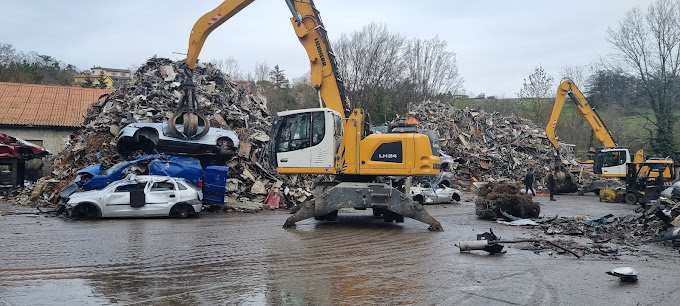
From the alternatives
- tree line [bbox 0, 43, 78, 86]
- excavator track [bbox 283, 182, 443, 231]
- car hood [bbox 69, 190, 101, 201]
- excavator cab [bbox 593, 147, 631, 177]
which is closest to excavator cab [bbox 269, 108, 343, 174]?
excavator track [bbox 283, 182, 443, 231]

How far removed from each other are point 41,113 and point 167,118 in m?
20.0

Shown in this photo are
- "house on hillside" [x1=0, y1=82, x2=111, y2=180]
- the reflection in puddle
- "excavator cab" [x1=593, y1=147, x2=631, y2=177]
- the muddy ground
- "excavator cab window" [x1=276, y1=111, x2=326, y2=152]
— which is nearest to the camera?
the reflection in puddle

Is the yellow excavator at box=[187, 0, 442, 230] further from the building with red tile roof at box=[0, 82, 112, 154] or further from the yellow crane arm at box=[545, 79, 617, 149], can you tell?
the building with red tile roof at box=[0, 82, 112, 154]

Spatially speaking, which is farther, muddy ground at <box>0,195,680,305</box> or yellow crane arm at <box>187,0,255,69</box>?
yellow crane arm at <box>187,0,255,69</box>

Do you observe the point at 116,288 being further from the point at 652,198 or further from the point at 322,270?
the point at 652,198

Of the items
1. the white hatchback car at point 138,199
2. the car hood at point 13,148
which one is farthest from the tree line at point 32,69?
the white hatchback car at point 138,199

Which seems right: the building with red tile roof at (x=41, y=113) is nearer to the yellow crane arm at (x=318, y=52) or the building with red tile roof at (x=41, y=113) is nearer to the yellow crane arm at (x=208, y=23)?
the yellow crane arm at (x=208, y=23)

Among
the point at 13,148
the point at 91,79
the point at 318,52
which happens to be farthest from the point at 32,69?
the point at 318,52

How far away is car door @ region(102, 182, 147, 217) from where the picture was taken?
15.9 metres

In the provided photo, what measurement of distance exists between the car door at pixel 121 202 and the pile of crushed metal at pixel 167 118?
15.0 feet

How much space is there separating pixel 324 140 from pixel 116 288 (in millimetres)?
7378

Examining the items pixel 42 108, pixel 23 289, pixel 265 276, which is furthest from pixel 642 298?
pixel 42 108

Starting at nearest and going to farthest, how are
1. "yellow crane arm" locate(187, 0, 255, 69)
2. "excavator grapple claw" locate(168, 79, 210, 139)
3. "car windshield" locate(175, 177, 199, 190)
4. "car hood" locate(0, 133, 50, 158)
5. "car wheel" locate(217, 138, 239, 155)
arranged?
"car windshield" locate(175, 177, 199, 190)
"yellow crane arm" locate(187, 0, 255, 69)
"excavator grapple claw" locate(168, 79, 210, 139)
"car wheel" locate(217, 138, 239, 155)
"car hood" locate(0, 133, 50, 158)

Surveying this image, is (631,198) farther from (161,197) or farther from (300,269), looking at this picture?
(300,269)
